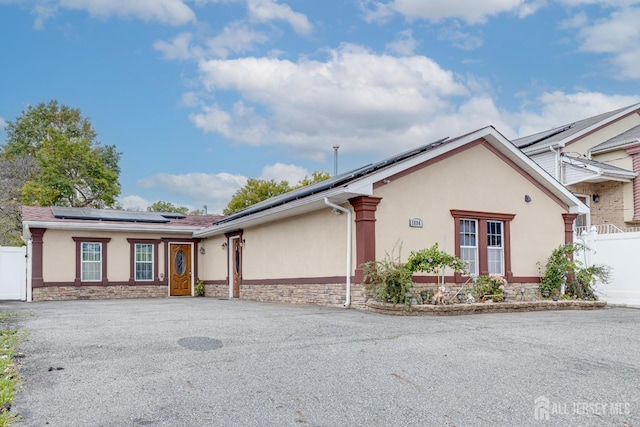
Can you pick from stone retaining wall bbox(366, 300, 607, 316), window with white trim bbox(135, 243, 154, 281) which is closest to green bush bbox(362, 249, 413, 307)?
stone retaining wall bbox(366, 300, 607, 316)

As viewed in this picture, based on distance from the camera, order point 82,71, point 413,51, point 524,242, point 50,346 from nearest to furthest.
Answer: point 50,346 → point 524,242 → point 413,51 → point 82,71

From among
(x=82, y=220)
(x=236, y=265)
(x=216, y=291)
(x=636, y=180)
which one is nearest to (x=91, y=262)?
(x=82, y=220)

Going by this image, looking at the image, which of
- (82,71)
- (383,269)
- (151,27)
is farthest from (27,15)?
(383,269)

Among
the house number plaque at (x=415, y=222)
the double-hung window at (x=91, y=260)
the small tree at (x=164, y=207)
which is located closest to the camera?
the house number plaque at (x=415, y=222)

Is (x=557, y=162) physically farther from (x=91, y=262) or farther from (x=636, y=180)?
(x=91, y=262)

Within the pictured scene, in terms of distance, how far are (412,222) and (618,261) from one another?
6162 mm

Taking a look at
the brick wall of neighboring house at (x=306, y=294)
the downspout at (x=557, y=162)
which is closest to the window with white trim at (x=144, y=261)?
the brick wall of neighboring house at (x=306, y=294)

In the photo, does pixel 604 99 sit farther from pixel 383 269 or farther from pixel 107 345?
pixel 107 345

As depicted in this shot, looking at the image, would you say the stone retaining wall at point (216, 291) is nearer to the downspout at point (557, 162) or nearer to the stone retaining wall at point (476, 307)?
the stone retaining wall at point (476, 307)

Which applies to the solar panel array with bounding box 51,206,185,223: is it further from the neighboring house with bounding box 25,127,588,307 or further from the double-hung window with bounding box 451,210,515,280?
the double-hung window with bounding box 451,210,515,280

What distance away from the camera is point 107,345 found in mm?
7434

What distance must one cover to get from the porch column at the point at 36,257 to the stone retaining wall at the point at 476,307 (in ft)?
42.0

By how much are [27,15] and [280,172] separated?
17.9m

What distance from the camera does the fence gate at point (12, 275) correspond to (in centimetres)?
1875
